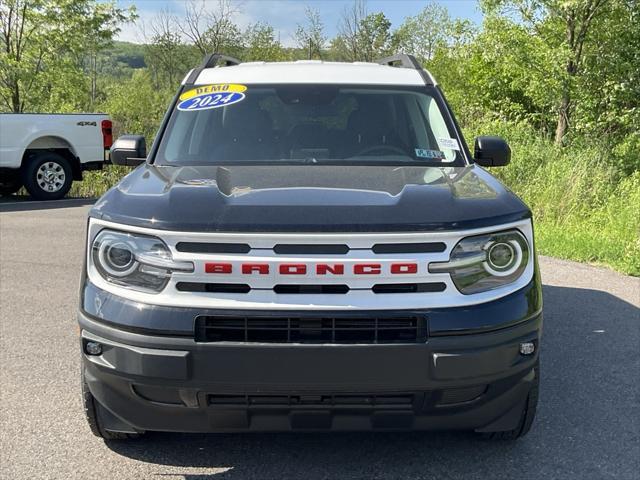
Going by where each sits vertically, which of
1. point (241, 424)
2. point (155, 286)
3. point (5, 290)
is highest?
point (155, 286)

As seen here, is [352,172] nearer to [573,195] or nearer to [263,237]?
[263,237]

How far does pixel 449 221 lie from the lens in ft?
8.09

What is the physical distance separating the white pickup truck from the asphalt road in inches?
328

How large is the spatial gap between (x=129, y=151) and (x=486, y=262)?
243cm

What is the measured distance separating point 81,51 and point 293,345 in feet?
57.0

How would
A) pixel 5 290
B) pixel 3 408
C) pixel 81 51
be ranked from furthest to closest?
pixel 81 51, pixel 5 290, pixel 3 408

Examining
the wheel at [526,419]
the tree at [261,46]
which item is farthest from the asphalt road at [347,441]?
the tree at [261,46]

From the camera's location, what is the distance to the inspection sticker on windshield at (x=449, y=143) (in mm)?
3779

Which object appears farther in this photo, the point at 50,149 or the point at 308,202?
the point at 50,149

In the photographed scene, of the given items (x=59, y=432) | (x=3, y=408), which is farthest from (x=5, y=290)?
(x=59, y=432)

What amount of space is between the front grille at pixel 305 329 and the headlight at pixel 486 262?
9.0 inches

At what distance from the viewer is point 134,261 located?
2.50m

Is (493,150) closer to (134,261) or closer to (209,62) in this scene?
(209,62)

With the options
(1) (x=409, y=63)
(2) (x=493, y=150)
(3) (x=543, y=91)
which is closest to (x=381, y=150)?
(2) (x=493, y=150)
